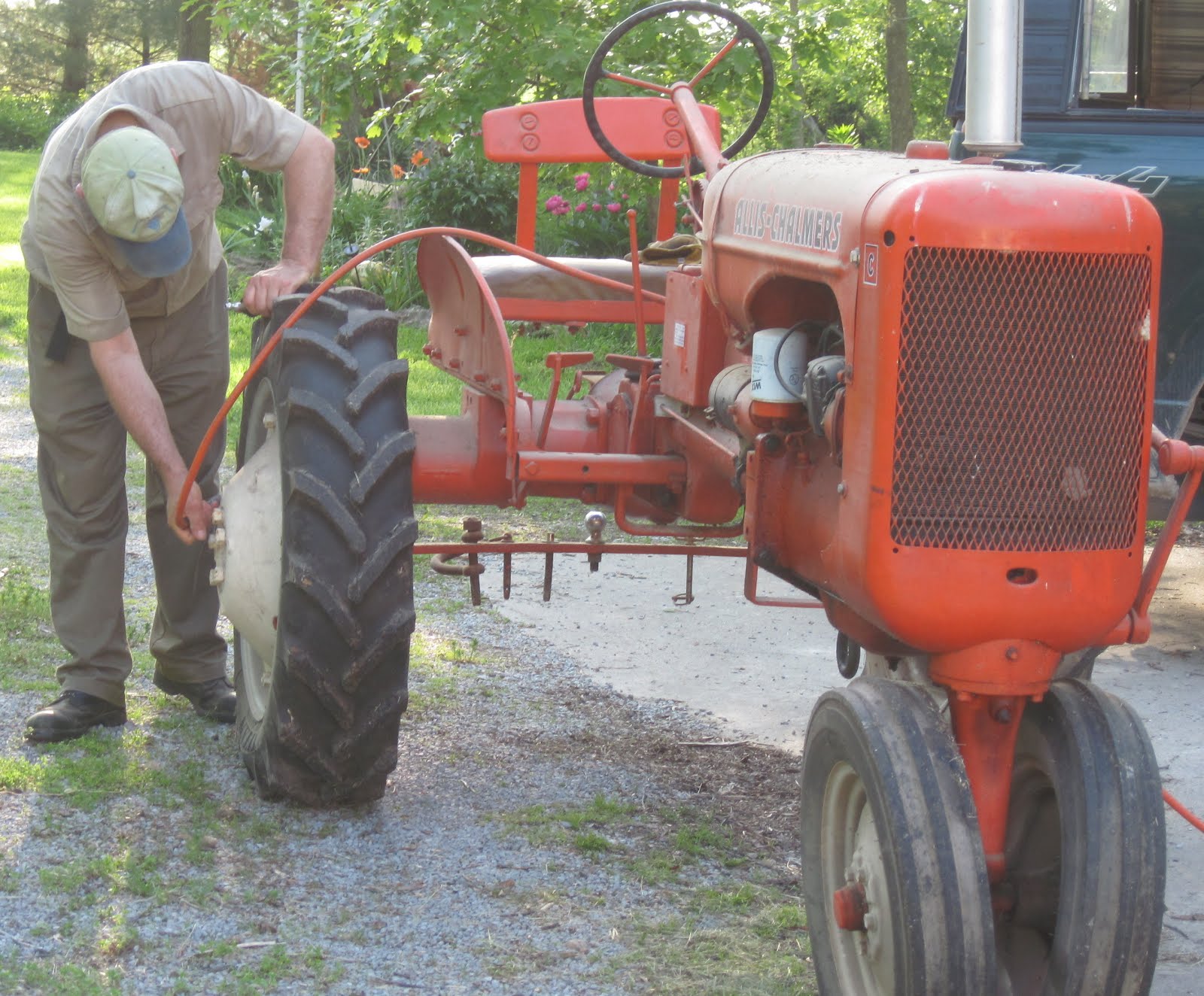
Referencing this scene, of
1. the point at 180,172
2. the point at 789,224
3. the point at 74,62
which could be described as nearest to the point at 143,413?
the point at 180,172

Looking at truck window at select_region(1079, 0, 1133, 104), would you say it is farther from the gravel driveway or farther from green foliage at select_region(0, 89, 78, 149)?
green foliage at select_region(0, 89, 78, 149)

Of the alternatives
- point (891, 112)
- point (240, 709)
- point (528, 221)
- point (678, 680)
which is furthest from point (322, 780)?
point (891, 112)

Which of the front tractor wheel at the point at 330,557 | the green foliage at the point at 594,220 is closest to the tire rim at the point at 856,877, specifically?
the front tractor wheel at the point at 330,557

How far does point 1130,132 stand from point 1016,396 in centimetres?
241

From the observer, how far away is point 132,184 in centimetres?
337

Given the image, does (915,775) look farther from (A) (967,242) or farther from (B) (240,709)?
(B) (240,709)

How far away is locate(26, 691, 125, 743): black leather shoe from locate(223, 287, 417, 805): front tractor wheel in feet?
2.19

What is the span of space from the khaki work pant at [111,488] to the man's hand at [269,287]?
36cm

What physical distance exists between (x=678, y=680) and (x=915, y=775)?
241cm

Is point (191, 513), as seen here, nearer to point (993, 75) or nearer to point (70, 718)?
point (70, 718)

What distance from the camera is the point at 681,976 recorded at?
9.53ft

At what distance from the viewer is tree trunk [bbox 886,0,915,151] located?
935 cm

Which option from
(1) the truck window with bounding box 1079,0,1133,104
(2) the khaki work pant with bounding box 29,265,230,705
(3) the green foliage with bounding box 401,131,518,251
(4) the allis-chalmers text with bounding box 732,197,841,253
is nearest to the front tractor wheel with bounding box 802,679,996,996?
(4) the allis-chalmers text with bounding box 732,197,841,253

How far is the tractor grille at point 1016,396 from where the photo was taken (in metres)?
2.33
